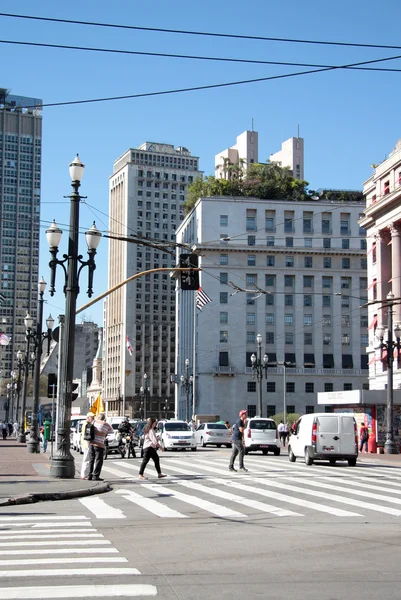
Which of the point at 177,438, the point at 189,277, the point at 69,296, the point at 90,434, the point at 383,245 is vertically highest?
the point at 383,245

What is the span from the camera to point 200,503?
57.4 ft

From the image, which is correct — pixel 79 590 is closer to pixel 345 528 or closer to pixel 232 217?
pixel 345 528

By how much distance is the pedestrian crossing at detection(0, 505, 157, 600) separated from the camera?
26.9 ft

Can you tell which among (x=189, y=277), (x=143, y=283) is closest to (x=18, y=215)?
(x=143, y=283)

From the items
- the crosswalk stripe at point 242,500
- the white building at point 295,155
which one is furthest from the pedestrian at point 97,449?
the white building at point 295,155

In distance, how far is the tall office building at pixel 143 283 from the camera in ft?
530

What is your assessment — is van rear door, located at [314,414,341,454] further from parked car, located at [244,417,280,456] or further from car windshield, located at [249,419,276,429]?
car windshield, located at [249,419,276,429]

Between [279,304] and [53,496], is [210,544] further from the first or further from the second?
[279,304]

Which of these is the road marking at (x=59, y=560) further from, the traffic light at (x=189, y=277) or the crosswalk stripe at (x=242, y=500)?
the traffic light at (x=189, y=277)

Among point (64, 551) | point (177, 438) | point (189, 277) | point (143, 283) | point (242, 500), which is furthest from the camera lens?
point (143, 283)

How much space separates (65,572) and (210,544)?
2.84 metres

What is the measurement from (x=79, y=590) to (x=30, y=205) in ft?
624

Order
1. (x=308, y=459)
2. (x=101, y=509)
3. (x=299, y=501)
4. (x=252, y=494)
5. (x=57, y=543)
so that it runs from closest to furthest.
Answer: (x=57, y=543) → (x=101, y=509) → (x=299, y=501) → (x=252, y=494) → (x=308, y=459)

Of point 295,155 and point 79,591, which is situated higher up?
point 295,155
